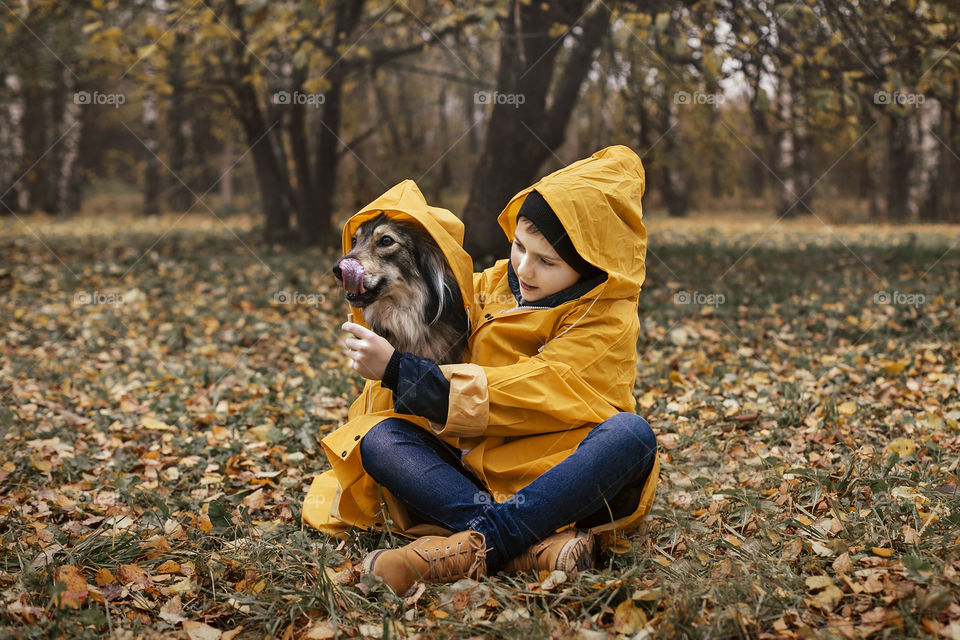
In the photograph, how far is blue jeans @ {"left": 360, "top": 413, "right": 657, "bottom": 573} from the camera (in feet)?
8.05

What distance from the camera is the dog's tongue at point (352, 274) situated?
2.45 m

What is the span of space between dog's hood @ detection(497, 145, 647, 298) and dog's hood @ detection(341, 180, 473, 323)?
0.31 metres

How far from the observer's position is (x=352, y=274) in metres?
2.46

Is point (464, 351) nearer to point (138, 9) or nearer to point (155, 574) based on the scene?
point (155, 574)

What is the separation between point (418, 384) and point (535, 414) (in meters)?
0.44

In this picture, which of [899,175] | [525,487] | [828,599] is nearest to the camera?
[828,599]

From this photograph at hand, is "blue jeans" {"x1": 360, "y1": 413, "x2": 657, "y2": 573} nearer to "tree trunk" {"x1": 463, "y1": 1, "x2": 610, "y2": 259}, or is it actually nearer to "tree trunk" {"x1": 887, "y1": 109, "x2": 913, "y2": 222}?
"tree trunk" {"x1": 463, "y1": 1, "x2": 610, "y2": 259}

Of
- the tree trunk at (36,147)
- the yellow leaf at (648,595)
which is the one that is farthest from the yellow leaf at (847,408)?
the tree trunk at (36,147)

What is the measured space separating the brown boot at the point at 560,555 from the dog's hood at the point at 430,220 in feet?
2.89

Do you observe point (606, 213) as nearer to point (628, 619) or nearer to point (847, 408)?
point (628, 619)

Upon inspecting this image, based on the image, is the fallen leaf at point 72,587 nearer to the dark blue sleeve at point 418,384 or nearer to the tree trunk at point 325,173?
the dark blue sleeve at point 418,384

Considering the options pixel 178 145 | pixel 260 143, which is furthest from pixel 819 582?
pixel 178 145

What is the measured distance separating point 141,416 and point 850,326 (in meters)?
5.27

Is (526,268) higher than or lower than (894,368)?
higher
